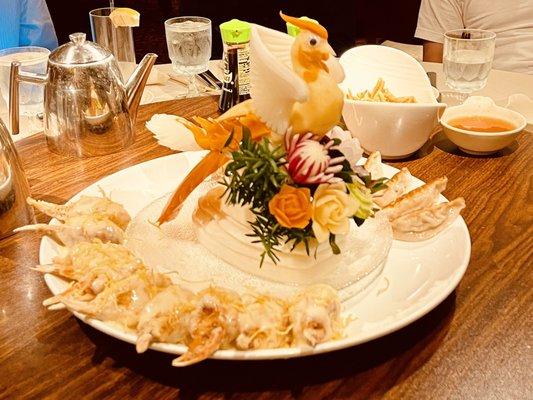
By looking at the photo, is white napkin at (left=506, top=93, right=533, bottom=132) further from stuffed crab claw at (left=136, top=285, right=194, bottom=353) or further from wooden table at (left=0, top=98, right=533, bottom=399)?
stuffed crab claw at (left=136, top=285, right=194, bottom=353)

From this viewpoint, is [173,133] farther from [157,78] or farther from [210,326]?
[157,78]

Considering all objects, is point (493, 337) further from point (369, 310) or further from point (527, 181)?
point (527, 181)

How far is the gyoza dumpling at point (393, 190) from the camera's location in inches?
51.1

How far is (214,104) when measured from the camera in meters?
1.92

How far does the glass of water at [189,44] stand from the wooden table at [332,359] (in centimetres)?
101

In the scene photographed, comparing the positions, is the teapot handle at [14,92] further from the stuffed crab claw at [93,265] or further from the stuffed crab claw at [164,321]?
the stuffed crab claw at [164,321]

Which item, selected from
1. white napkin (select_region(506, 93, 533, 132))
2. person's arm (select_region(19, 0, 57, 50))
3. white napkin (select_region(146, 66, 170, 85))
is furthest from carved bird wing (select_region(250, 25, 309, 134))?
person's arm (select_region(19, 0, 57, 50))

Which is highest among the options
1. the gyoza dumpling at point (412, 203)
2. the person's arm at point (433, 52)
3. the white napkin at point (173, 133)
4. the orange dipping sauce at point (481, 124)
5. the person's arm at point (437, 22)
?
the white napkin at point (173, 133)

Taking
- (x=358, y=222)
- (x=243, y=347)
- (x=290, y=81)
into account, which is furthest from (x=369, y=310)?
(x=290, y=81)

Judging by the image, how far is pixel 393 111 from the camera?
154 cm

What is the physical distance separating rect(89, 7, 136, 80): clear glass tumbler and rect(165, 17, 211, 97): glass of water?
0.78 ft

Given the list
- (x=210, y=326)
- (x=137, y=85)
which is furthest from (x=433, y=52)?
(x=210, y=326)

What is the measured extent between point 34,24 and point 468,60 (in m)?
2.42

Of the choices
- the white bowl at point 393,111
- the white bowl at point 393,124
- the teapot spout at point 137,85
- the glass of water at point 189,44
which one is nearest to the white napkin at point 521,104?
the white bowl at point 393,111
